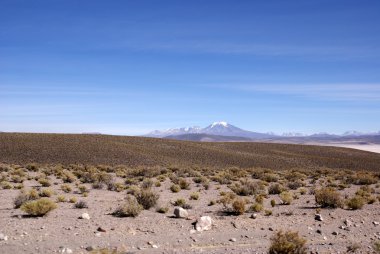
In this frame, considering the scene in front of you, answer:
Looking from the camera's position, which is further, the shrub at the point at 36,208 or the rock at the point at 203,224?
the shrub at the point at 36,208

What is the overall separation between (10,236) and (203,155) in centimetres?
5957

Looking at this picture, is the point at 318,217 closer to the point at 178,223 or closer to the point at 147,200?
the point at 178,223

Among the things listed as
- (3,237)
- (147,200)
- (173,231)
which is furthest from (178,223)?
(3,237)

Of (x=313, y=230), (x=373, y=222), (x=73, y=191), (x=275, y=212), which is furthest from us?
(x=73, y=191)

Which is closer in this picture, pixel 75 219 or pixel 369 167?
pixel 75 219

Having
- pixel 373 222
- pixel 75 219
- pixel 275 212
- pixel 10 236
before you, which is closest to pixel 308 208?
pixel 275 212

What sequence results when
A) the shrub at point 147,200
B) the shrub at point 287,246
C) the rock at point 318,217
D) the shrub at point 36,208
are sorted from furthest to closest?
the shrub at point 147,200, the rock at point 318,217, the shrub at point 36,208, the shrub at point 287,246

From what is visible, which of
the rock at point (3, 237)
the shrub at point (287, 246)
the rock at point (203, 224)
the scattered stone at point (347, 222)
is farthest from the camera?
the scattered stone at point (347, 222)

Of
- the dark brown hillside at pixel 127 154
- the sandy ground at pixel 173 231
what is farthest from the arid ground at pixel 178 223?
the dark brown hillside at pixel 127 154

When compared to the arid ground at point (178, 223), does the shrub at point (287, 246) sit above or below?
above

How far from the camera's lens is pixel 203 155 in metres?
71.1

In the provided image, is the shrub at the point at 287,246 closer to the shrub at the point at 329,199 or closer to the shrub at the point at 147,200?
the shrub at the point at 147,200

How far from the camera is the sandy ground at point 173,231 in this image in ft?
38.7

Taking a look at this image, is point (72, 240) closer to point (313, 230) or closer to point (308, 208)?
point (313, 230)
